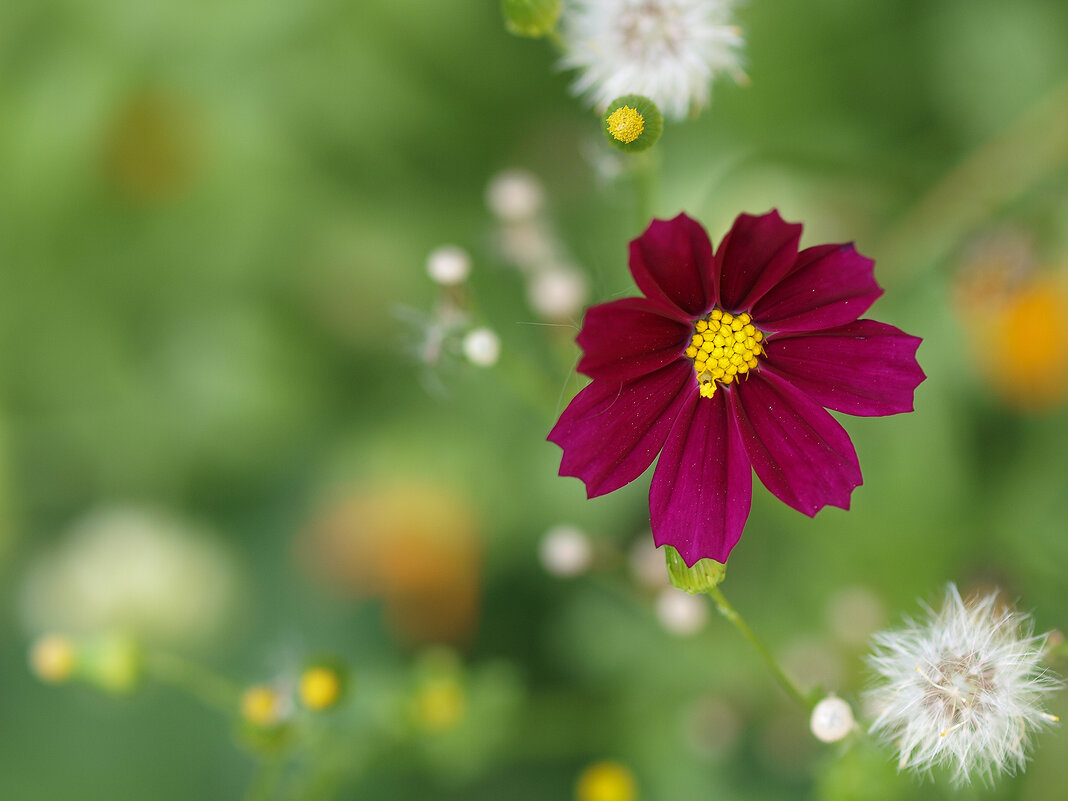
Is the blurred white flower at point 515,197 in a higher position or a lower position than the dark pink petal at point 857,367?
higher

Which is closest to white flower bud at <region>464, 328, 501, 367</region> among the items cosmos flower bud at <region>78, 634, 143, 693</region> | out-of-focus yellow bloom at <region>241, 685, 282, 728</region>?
out-of-focus yellow bloom at <region>241, 685, 282, 728</region>

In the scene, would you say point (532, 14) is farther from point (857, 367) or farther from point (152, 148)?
point (152, 148)

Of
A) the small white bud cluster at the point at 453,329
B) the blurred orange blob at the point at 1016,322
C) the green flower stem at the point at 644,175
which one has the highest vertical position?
the blurred orange blob at the point at 1016,322

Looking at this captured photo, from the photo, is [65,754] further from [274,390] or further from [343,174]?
[343,174]

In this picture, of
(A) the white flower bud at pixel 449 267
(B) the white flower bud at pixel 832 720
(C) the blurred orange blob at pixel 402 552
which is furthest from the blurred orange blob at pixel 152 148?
(B) the white flower bud at pixel 832 720

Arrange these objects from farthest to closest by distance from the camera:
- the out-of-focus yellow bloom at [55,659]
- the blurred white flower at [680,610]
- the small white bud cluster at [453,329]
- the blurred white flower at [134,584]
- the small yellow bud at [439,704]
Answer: the blurred white flower at [134,584]
the small yellow bud at [439,704]
the out-of-focus yellow bloom at [55,659]
the blurred white flower at [680,610]
the small white bud cluster at [453,329]

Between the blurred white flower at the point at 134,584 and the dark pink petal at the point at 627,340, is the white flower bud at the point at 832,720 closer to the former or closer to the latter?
the dark pink petal at the point at 627,340
